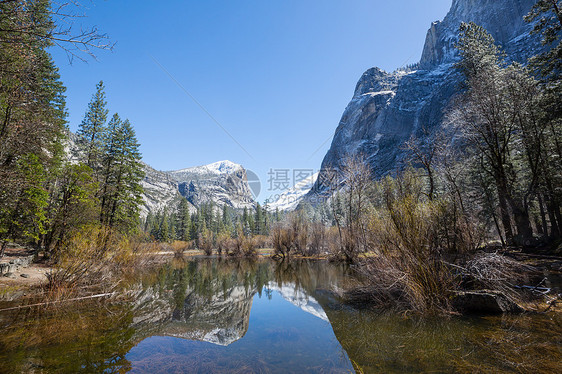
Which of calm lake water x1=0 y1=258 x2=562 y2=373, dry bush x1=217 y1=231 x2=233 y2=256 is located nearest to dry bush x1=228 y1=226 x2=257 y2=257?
dry bush x1=217 y1=231 x2=233 y2=256

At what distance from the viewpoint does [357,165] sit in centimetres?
1938

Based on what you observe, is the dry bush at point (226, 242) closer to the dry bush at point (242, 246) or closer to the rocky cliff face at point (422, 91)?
the dry bush at point (242, 246)

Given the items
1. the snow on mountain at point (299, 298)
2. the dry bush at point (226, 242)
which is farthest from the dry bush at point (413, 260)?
the dry bush at point (226, 242)

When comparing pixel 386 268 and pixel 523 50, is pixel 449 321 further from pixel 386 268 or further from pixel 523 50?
pixel 523 50

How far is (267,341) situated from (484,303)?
5.59 metres

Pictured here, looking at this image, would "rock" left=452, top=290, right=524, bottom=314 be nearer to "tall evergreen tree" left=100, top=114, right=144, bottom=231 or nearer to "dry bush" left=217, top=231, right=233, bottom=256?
"tall evergreen tree" left=100, top=114, right=144, bottom=231

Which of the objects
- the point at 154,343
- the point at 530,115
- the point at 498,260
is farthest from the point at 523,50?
the point at 154,343

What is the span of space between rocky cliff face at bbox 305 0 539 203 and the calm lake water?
3827 inches

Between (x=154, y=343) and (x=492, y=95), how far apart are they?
18.6m

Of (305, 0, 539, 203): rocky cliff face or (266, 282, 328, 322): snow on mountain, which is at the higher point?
(305, 0, 539, 203): rocky cliff face

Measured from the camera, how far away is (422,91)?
134 m

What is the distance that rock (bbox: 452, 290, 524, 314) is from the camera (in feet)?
19.2

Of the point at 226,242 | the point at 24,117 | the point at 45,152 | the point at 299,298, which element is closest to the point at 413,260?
the point at 299,298

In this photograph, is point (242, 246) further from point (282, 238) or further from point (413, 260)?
point (413, 260)
